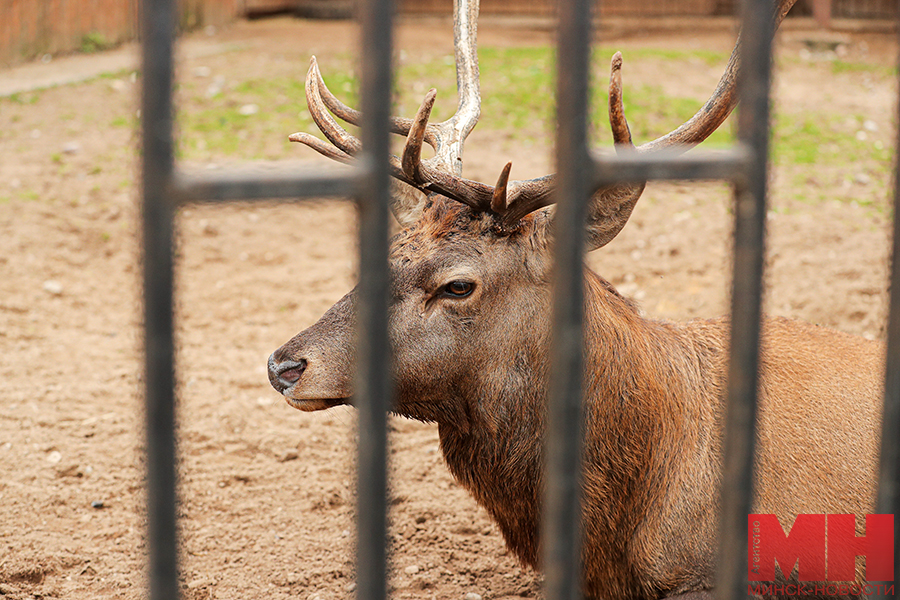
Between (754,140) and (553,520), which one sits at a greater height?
(754,140)

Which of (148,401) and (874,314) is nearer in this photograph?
(148,401)

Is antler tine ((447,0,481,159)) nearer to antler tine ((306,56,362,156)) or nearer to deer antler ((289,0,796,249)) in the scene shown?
deer antler ((289,0,796,249))

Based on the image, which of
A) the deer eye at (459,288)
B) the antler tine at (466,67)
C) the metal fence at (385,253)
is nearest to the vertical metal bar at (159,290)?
the metal fence at (385,253)

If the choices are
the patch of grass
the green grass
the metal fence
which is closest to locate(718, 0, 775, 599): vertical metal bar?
the metal fence

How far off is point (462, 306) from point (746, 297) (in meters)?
1.64

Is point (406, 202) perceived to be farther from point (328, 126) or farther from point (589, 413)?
point (589, 413)

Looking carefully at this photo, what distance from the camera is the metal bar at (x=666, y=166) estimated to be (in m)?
1.40

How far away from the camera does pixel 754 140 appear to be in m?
1.42

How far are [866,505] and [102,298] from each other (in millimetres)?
5010

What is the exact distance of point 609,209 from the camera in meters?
3.06

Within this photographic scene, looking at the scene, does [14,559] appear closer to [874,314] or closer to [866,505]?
[866,505]

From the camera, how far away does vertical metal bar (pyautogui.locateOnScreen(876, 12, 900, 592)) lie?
155 centimetres

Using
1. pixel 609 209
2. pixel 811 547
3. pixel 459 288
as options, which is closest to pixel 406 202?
pixel 459 288

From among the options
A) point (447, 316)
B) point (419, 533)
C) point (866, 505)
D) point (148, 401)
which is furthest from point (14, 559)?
point (866, 505)
